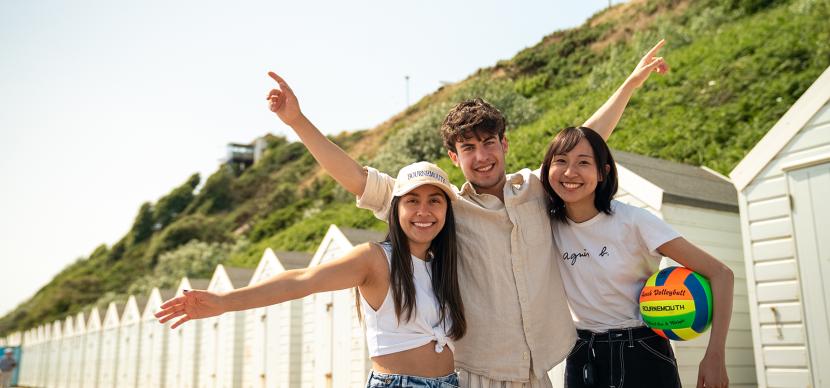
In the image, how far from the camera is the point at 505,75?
4947 centimetres

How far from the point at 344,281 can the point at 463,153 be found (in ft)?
3.28

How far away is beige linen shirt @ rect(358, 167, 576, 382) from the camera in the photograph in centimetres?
328

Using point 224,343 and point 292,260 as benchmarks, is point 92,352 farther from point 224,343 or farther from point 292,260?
point 292,260

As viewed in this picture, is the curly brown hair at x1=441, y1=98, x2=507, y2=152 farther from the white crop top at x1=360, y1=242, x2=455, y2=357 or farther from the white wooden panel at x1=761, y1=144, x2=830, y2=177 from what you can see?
the white wooden panel at x1=761, y1=144, x2=830, y2=177

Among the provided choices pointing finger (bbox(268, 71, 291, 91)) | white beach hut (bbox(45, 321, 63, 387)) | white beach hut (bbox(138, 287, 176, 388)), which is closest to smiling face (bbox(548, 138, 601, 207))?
pointing finger (bbox(268, 71, 291, 91))

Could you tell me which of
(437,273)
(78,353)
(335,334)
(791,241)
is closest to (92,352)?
(78,353)

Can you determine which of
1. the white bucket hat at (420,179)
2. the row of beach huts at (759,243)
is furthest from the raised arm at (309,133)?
the row of beach huts at (759,243)

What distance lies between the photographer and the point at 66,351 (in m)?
38.5

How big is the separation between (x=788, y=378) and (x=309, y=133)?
523cm

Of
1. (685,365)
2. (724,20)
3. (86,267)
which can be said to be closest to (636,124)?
(724,20)

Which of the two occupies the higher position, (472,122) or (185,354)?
(472,122)

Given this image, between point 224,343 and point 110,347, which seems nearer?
point 224,343

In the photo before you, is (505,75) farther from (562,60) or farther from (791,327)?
(791,327)

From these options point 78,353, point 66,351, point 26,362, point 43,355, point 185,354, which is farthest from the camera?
point 26,362
